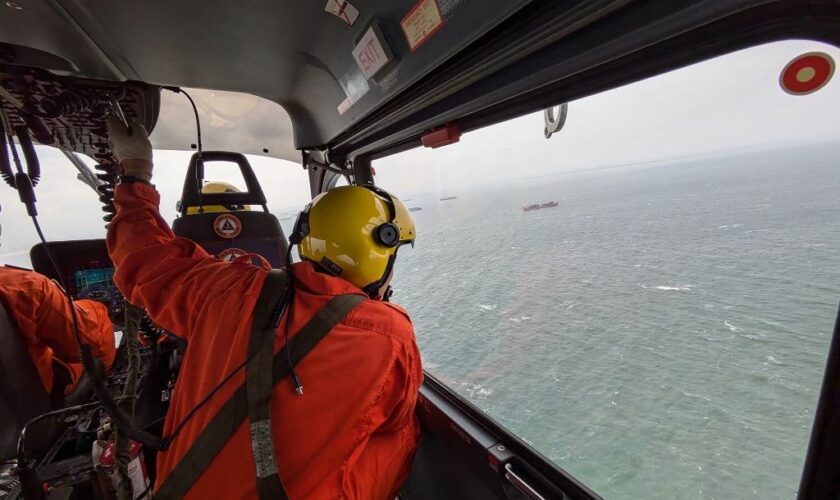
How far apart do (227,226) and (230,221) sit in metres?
0.05

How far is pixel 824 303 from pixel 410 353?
1002 mm

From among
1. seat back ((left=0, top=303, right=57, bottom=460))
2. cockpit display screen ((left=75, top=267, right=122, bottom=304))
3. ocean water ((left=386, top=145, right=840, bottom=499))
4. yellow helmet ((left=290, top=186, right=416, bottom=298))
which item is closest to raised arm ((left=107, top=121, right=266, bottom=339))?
yellow helmet ((left=290, top=186, right=416, bottom=298))

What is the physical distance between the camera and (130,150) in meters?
1.60

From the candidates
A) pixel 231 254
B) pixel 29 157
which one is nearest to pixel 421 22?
pixel 29 157

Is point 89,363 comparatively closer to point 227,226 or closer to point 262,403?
point 262,403

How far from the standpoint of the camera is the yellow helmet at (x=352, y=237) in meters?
1.22

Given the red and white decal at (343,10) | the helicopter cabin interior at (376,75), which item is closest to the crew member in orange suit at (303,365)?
the helicopter cabin interior at (376,75)

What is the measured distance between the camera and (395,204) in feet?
4.73

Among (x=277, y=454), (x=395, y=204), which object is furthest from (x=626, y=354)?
(x=277, y=454)

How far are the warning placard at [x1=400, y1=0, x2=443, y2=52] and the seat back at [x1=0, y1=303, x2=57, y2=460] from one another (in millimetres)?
2574

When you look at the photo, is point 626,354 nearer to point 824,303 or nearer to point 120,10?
point 824,303

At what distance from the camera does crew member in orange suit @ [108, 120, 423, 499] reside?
3.07 ft

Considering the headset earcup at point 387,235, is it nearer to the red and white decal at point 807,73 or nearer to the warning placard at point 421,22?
the warning placard at point 421,22

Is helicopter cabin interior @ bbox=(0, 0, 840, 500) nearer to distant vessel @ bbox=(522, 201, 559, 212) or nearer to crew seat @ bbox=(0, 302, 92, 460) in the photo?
crew seat @ bbox=(0, 302, 92, 460)
